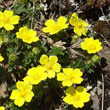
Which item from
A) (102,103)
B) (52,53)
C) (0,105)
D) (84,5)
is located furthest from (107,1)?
(0,105)

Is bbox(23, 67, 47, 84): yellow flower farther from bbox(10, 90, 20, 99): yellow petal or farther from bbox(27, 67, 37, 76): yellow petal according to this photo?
bbox(10, 90, 20, 99): yellow petal

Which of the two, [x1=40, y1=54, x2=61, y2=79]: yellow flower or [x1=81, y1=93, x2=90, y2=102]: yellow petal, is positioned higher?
[x1=40, y1=54, x2=61, y2=79]: yellow flower

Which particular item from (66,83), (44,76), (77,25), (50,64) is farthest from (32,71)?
(77,25)

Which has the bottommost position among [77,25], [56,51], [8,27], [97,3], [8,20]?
[56,51]

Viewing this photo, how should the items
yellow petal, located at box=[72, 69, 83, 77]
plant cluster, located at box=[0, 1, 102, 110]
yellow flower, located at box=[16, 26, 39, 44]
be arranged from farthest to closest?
yellow flower, located at box=[16, 26, 39, 44] → yellow petal, located at box=[72, 69, 83, 77] → plant cluster, located at box=[0, 1, 102, 110]

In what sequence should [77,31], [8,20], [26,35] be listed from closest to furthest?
[26,35]
[8,20]
[77,31]

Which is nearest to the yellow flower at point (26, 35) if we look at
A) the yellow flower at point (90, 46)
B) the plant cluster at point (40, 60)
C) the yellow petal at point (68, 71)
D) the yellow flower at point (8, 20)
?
the plant cluster at point (40, 60)

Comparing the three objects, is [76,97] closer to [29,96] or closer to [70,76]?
[70,76]

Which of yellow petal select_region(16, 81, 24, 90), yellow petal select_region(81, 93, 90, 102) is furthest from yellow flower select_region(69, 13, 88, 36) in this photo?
yellow petal select_region(16, 81, 24, 90)
